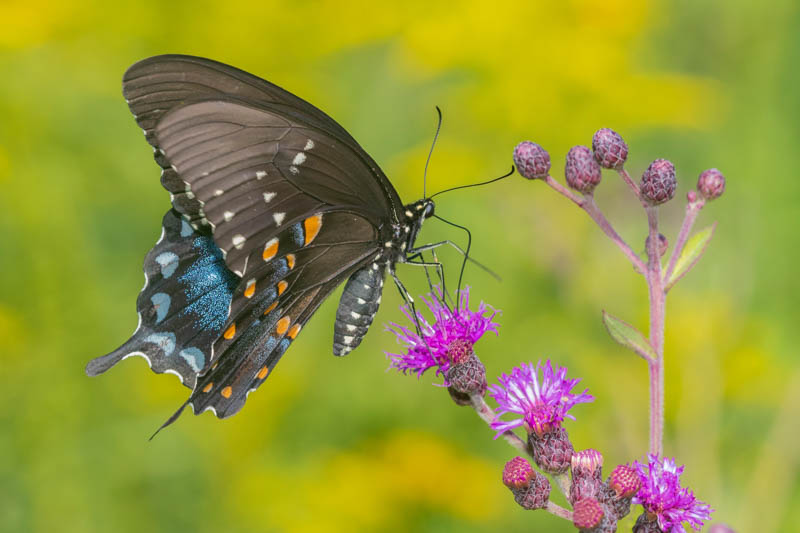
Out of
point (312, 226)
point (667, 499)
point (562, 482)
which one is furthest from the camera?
point (312, 226)

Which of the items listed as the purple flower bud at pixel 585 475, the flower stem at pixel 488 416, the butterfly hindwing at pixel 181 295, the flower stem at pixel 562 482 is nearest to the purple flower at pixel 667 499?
the purple flower bud at pixel 585 475

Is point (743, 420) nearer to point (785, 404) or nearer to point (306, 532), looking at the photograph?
point (785, 404)

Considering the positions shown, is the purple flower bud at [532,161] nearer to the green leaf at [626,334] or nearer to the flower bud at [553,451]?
the green leaf at [626,334]

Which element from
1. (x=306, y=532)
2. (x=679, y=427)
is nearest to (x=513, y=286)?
(x=679, y=427)

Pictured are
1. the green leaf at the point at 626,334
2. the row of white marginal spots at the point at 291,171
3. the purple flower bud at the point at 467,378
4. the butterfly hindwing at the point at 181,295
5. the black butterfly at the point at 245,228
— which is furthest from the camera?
the butterfly hindwing at the point at 181,295

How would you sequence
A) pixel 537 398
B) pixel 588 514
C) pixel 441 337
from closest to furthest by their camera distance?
1. pixel 588 514
2. pixel 537 398
3. pixel 441 337

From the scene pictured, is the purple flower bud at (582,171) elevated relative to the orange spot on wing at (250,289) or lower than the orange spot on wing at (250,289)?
elevated

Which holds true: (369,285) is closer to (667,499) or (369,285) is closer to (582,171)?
(582,171)

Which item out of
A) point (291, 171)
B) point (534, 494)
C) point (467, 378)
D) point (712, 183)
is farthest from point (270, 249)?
point (712, 183)
